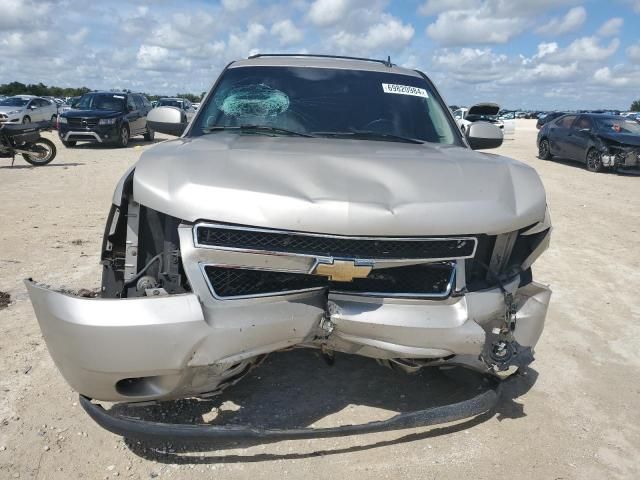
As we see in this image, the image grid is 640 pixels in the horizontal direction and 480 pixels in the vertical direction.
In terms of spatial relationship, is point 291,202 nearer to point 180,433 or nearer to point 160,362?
point 160,362

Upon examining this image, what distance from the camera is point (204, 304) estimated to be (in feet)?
7.44

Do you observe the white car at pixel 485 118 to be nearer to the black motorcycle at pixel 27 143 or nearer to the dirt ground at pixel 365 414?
the black motorcycle at pixel 27 143

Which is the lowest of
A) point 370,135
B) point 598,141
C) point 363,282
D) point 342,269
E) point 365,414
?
point 365,414

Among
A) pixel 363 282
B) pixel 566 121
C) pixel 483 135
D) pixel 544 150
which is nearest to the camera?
pixel 363 282

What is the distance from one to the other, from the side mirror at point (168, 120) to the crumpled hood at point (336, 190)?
1400 millimetres

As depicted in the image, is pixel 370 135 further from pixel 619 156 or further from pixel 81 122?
pixel 81 122

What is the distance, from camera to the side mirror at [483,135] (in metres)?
4.27

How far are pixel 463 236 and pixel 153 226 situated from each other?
1432 millimetres

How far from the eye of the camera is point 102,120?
57.1ft

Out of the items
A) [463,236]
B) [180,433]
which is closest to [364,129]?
[463,236]

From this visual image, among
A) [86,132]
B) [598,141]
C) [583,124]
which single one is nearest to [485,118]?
[583,124]

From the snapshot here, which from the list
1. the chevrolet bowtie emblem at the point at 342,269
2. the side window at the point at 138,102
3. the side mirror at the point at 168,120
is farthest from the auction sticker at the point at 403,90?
the side window at the point at 138,102

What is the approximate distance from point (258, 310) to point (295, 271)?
0.22 metres

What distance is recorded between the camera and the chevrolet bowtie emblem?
2307 mm
